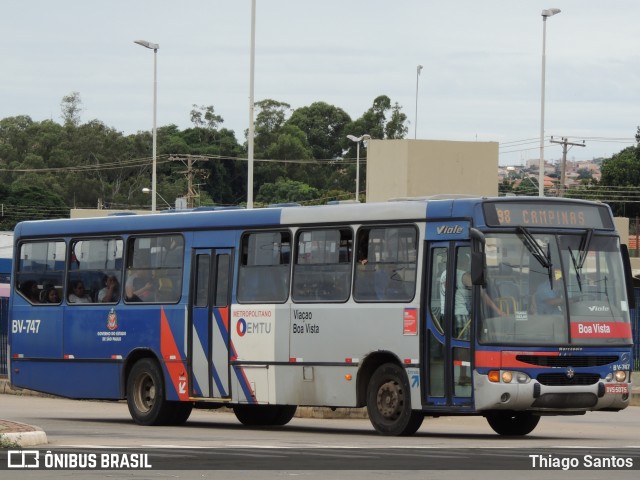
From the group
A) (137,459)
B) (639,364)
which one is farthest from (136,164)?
(137,459)

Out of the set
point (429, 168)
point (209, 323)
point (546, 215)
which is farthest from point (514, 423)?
point (429, 168)

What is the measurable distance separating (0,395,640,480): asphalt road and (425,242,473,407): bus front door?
609 mm

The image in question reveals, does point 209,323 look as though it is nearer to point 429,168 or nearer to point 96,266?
point 96,266

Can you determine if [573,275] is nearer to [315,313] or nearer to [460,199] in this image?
[460,199]

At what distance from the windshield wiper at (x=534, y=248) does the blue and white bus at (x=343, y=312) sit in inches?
1.1

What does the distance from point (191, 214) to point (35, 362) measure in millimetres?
3944

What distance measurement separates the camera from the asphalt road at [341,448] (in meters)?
13.5

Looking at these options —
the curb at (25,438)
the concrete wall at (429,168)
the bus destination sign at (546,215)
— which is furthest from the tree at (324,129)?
the curb at (25,438)

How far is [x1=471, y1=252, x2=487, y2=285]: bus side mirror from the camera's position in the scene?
57.7 feet

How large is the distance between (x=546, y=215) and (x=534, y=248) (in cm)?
56

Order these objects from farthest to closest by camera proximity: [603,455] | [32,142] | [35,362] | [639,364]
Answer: [32,142] → [639,364] → [35,362] → [603,455]

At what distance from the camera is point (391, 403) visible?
18.9 meters

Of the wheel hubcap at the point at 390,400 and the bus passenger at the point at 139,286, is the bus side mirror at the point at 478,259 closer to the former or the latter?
the wheel hubcap at the point at 390,400

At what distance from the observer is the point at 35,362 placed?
940 inches
